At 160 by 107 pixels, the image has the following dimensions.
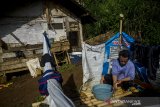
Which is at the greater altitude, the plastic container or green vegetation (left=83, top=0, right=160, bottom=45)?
green vegetation (left=83, top=0, right=160, bottom=45)

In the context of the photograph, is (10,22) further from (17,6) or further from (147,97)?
(147,97)

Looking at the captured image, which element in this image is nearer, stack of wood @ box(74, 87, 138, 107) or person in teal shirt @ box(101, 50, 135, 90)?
stack of wood @ box(74, 87, 138, 107)

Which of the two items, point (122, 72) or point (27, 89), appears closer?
point (122, 72)

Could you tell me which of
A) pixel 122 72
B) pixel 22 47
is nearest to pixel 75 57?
pixel 22 47

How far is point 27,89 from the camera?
9.36 meters

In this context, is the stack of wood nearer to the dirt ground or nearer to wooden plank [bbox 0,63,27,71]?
the dirt ground

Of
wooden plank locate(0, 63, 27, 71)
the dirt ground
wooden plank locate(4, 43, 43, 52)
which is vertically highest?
wooden plank locate(4, 43, 43, 52)

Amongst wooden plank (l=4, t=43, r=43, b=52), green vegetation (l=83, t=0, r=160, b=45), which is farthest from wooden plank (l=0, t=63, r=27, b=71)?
green vegetation (l=83, t=0, r=160, b=45)

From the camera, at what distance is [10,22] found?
1205 cm

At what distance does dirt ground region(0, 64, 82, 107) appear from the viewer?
7.85 m

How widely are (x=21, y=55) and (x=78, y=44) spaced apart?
4501 millimetres

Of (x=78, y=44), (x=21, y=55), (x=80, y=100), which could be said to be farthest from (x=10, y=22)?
(x=80, y=100)

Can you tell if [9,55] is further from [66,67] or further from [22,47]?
[66,67]

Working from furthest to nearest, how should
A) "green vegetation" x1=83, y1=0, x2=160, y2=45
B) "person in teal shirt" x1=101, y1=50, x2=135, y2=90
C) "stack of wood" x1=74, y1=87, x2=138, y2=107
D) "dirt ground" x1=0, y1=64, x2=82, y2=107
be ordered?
"green vegetation" x1=83, y1=0, x2=160, y2=45 → "dirt ground" x1=0, y1=64, x2=82, y2=107 → "person in teal shirt" x1=101, y1=50, x2=135, y2=90 → "stack of wood" x1=74, y1=87, x2=138, y2=107
